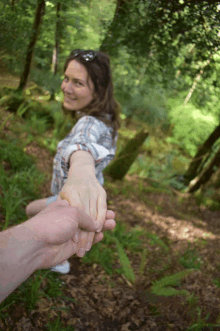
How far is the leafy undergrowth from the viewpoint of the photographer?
5.28ft

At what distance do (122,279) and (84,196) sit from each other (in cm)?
187

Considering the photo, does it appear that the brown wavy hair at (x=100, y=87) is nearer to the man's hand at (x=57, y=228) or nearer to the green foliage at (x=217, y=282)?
the man's hand at (x=57, y=228)

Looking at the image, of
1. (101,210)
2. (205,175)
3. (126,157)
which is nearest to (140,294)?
(101,210)

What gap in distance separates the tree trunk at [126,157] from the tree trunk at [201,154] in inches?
69.0

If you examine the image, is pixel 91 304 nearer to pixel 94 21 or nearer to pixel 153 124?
pixel 94 21

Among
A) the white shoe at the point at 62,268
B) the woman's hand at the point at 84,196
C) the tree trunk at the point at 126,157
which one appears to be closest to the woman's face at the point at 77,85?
the woman's hand at the point at 84,196

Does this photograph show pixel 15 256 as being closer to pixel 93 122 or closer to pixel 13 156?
pixel 93 122

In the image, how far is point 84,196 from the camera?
3.23 ft

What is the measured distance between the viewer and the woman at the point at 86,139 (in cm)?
102

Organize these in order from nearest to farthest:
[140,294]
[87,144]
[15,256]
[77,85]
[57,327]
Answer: [15,256] → [87,144] → [57,327] → [77,85] → [140,294]

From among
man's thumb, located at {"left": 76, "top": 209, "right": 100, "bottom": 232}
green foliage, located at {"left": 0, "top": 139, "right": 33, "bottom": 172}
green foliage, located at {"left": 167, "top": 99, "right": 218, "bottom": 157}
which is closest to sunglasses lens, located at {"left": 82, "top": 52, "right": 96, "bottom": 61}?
man's thumb, located at {"left": 76, "top": 209, "right": 100, "bottom": 232}

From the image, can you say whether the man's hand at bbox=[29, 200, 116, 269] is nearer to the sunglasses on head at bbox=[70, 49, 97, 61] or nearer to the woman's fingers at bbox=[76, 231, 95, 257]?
the woman's fingers at bbox=[76, 231, 95, 257]

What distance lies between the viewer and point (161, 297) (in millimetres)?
2010

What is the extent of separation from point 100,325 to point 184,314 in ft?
2.49
